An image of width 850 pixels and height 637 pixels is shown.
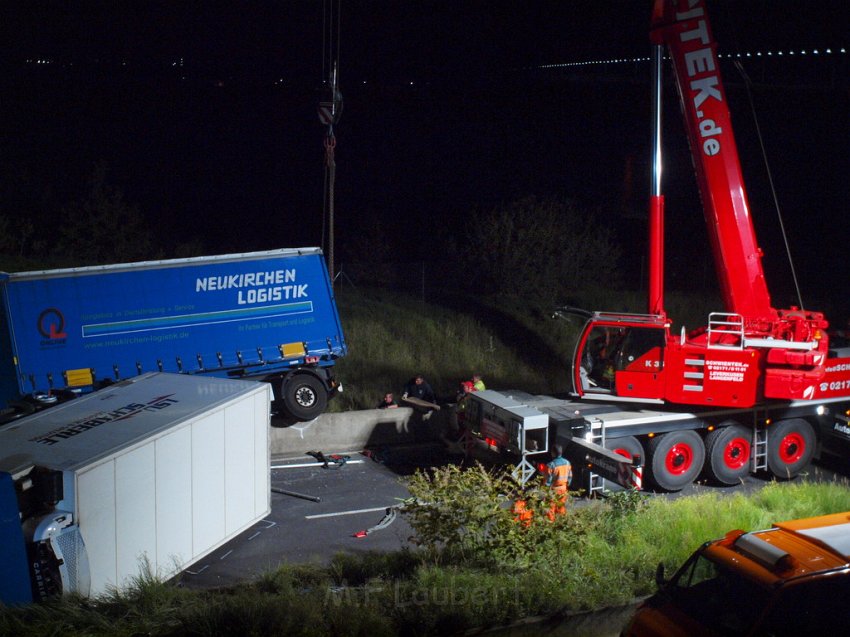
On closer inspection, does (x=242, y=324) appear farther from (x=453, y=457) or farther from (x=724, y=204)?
(x=724, y=204)

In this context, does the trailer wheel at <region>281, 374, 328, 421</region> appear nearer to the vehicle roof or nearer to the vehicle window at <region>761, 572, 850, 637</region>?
the vehicle roof

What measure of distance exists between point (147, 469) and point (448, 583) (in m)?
3.38

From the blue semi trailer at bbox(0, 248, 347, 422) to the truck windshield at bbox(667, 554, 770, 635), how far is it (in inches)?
410

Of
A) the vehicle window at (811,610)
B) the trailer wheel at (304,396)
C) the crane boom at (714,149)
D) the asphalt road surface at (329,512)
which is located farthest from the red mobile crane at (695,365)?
the vehicle window at (811,610)

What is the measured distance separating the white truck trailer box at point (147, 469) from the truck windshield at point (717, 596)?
5.25 meters

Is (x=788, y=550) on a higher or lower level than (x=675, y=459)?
higher

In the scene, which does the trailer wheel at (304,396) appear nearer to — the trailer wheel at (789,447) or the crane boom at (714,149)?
the crane boom at (714,149)

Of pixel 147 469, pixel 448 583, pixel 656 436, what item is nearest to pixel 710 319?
pixel 656 436

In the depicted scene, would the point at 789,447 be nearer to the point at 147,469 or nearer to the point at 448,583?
the point at 448,583

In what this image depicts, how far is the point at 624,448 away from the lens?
13.2m

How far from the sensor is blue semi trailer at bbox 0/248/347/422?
14.6m

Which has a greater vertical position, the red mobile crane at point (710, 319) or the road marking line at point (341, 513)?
the red mobile crane at point (710, 319)

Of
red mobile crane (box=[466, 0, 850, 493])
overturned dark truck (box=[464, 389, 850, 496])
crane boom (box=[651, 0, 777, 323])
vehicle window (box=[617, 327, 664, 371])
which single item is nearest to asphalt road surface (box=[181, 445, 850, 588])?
overturned dark truck (box=[464, 389, 850, 496])

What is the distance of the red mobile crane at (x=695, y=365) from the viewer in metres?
13.1
